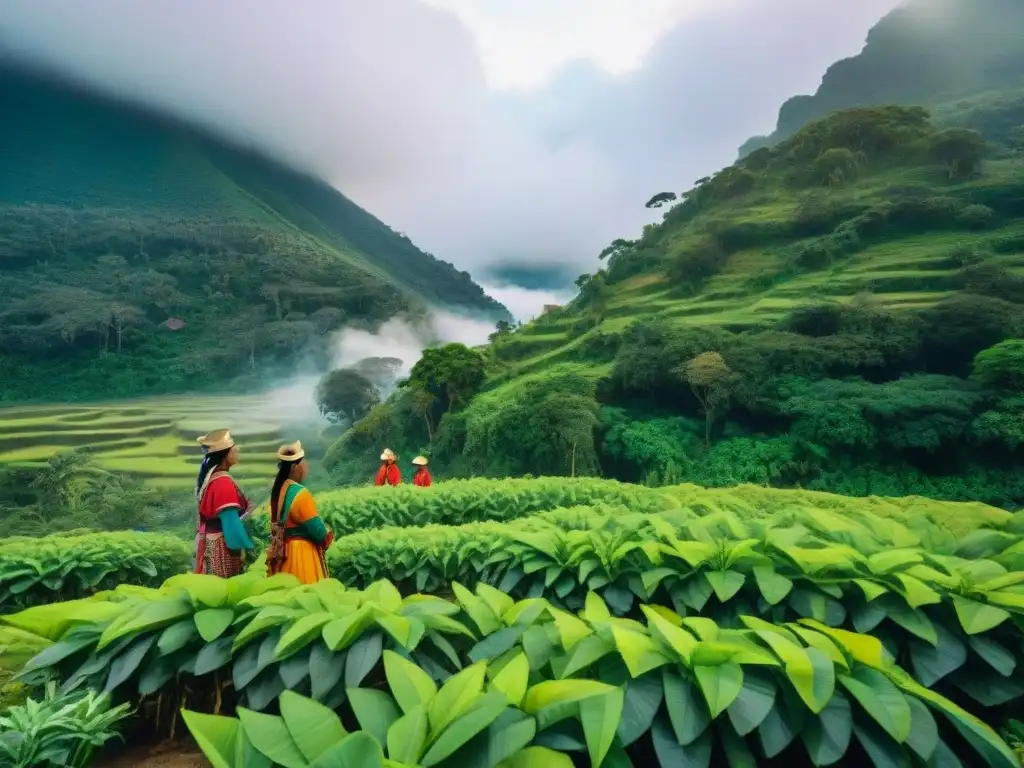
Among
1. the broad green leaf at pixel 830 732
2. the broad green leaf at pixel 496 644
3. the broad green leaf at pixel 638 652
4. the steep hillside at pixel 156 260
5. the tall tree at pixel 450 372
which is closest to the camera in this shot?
the broad green leaf at pixel 830 732

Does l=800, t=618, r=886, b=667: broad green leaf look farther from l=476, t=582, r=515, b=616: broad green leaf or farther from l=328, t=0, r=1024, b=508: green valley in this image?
l=328, t=0, r=1024, b=508: green valley

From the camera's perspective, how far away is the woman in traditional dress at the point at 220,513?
11.1 feet

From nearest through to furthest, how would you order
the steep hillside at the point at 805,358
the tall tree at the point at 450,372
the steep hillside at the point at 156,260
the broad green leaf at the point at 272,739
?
the broad green leaf at the point at 272,739 → the steep hillside at the point at 805,358 → the tall tree at the point at 450,372 → the steep hillside at the point at 156,260

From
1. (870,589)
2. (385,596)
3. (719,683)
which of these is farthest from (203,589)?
(870,589)

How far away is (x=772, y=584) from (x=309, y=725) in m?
1.74

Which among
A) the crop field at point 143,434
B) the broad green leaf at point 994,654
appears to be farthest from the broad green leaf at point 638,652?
the crop field at point 143,434

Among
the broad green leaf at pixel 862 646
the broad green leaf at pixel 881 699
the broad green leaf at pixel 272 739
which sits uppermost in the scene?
the broad green leaf at pixel 272 739

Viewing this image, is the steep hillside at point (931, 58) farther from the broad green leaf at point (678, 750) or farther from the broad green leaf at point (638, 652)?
the broad green leaf at point (678, 750)

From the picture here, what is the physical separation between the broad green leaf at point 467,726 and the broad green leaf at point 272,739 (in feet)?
0.84

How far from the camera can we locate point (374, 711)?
1.31 meters

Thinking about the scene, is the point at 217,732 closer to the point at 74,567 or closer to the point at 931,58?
the point at 74,567

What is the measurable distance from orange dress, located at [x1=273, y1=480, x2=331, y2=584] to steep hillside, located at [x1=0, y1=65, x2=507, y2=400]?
2815 cm

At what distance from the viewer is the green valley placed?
10.8m

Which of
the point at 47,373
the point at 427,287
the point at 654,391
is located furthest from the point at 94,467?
the point at 427,287
